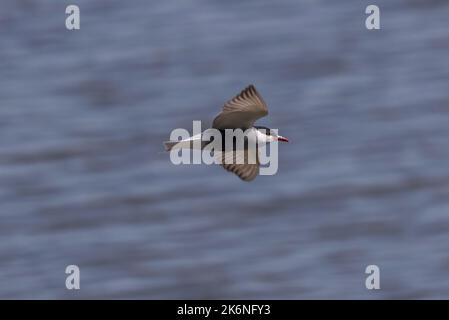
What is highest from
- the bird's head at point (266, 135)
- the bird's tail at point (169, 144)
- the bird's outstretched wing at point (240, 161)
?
the bird's head at point (266, 135)

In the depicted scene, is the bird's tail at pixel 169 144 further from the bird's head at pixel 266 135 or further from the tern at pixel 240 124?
the bird's head at pixel 266 135

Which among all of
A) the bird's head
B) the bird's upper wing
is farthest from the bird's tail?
the bird's head

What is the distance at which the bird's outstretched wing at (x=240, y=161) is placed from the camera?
9539 millimetres

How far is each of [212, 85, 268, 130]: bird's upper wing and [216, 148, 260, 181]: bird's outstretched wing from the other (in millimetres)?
164

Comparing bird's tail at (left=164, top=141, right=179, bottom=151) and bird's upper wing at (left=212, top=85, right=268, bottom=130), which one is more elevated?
bird's upper wing at (left=212, top=85, right=268, bottom=130)

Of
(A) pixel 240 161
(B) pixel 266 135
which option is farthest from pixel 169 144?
(B) pixel 266 135

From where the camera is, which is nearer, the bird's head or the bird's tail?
the bird's tail

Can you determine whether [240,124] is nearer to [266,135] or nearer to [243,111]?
[243,111]

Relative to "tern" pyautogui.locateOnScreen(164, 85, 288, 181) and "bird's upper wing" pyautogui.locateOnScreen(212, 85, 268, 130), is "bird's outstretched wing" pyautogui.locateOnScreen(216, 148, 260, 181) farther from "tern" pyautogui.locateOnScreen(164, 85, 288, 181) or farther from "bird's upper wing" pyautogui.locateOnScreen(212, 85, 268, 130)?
"bird's upper wing" pyautogui.locateOnScreen(212, 85, 268, 130)

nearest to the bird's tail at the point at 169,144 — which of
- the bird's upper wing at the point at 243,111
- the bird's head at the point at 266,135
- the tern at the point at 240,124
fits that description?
the tern at the point at 240,124

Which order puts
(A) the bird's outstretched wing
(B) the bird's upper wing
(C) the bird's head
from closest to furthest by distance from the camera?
(B) the bird's upper wing
(A) the bird's outstretched wing
(C) the bird's head

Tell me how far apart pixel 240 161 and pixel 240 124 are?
233 mm

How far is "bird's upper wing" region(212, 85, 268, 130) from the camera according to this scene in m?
9.34

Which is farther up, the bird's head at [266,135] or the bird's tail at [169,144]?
the bird's head at [266,135]
